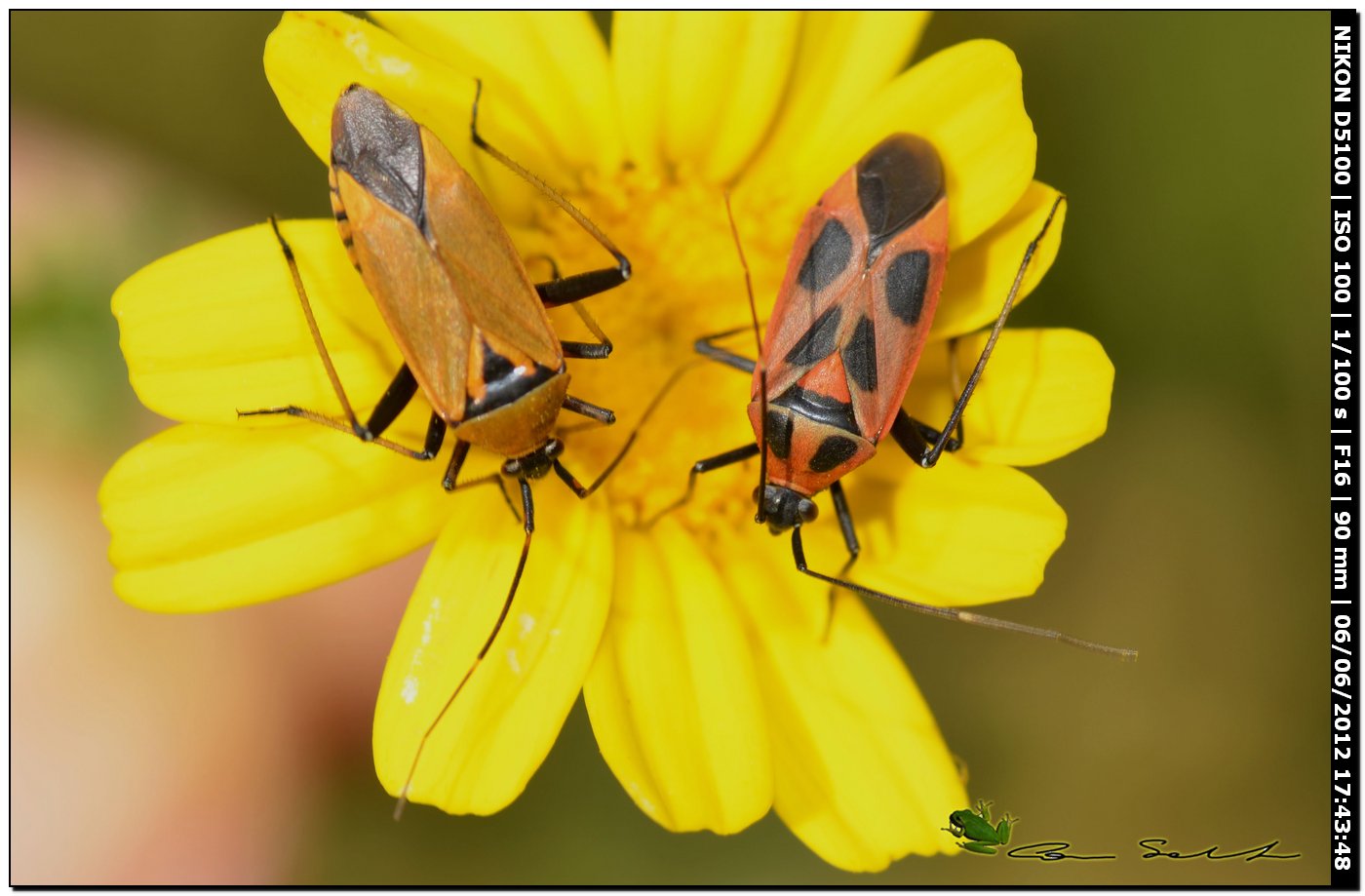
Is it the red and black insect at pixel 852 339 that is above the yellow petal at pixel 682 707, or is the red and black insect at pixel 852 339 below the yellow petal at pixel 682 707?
above

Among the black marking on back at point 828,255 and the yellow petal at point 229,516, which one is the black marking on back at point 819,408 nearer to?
the black marking on back at point 828,255

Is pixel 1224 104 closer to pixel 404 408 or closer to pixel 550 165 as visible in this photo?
pixel 550 165

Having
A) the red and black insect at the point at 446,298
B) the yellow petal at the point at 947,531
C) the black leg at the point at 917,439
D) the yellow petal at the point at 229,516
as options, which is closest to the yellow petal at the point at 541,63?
the red and black insect at the point at 446,298

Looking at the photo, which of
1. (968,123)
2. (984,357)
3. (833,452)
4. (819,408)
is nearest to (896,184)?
(968,123)

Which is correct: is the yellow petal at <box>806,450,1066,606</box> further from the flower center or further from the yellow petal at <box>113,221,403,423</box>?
the yellow petal at <box>113,221,403,423</box>

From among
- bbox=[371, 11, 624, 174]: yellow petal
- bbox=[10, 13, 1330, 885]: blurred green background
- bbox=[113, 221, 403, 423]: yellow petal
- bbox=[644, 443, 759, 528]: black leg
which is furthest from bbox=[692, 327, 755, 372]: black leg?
bbox=[10, 13, 1330, 885]: blurred green background

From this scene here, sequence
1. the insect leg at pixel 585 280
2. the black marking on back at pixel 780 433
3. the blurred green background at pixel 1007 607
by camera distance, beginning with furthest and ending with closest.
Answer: the blurred green background at pixel 1007 607, the black marking on back at pixel 780 433, the insect leg at pixel 585 280

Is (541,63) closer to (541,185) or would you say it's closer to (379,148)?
(541,185)
